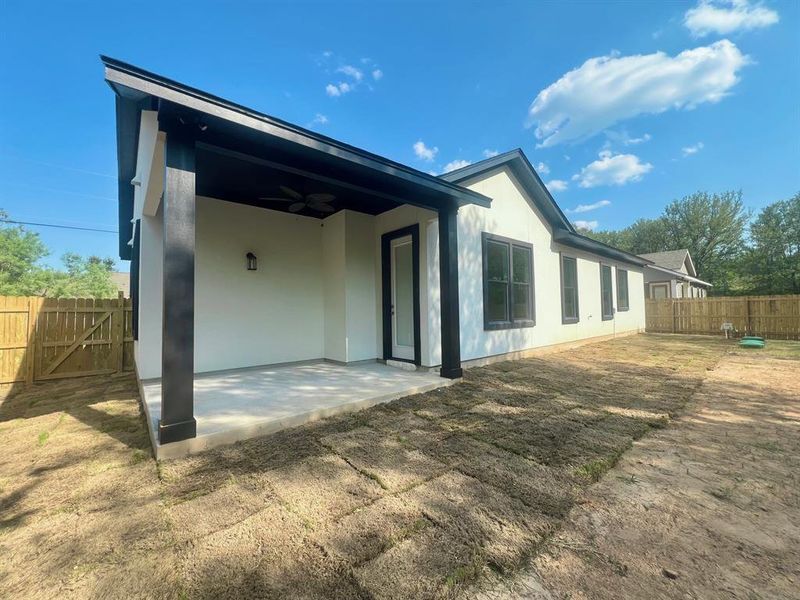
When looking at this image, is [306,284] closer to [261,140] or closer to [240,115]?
[261,140]

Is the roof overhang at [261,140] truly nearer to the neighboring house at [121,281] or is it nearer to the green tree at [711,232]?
the green tree at [711,232]

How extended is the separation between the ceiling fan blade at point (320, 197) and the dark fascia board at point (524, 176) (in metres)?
1.95

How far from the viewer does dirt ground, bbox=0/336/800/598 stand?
140 centimetres

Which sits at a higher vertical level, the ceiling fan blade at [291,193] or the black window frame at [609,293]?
the ceiling fan blade at [291,193]

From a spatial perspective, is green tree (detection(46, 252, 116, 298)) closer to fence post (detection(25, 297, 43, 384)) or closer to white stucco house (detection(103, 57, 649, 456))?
fence post (detection(25, 297, 43, 384))

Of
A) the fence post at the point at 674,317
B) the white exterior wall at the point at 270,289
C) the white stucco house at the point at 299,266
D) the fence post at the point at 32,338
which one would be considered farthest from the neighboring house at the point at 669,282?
the fence post at the point at 32,338

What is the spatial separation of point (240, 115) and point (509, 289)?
18.4 ft

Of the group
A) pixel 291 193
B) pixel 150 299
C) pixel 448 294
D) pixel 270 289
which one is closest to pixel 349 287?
pixel 270 289

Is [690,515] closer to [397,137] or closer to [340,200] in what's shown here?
[340,200]

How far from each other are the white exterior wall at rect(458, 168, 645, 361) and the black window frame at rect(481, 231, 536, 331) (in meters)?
0.09

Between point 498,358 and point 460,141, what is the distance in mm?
13194

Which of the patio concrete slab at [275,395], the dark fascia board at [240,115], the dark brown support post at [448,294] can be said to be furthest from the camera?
the dark brown support post at [448,294]

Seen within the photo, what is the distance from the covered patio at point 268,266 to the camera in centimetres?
259

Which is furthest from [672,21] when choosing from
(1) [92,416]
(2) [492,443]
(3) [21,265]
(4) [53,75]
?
(3) [21,265]
